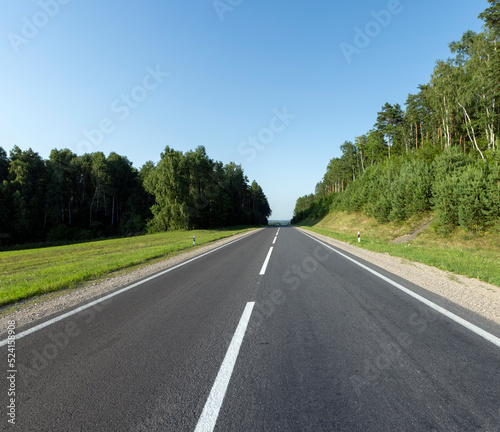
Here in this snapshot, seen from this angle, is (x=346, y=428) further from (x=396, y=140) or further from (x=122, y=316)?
(x=396, y=140)

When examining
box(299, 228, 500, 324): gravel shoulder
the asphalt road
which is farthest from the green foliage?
the asphalt road

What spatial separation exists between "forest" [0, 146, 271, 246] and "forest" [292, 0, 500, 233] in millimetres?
29278

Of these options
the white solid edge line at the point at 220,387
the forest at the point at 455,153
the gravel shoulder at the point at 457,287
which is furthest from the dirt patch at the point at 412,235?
the white solid edge line at the point at 220,387

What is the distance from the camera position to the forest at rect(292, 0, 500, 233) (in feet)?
47.1

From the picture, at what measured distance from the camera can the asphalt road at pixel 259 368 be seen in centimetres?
211

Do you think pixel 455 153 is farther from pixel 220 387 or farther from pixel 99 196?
pixel 99 196

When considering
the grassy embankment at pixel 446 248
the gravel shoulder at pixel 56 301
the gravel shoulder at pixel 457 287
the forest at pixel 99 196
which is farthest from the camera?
the forest at pixel 99 196

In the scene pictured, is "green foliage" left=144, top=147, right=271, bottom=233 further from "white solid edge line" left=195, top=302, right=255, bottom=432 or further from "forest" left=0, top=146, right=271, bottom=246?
"white solid edge line" left=195, top=302, right=255, bottom=432

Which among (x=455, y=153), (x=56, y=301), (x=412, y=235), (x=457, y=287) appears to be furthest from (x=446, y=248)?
(x=56, y=301)

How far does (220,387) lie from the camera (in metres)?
2.52

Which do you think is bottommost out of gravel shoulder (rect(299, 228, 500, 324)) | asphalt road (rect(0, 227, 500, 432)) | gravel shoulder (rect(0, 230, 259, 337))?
gravel shoulder (rect(299, 228, 500, 324))

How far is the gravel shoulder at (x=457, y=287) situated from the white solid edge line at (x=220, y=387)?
4144 mm

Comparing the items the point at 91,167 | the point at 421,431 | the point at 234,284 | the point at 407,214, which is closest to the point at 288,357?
the point at 421,431

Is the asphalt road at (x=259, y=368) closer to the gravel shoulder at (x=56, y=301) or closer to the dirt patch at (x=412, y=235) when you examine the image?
the gravel shoulder at (x=56, y=301)
